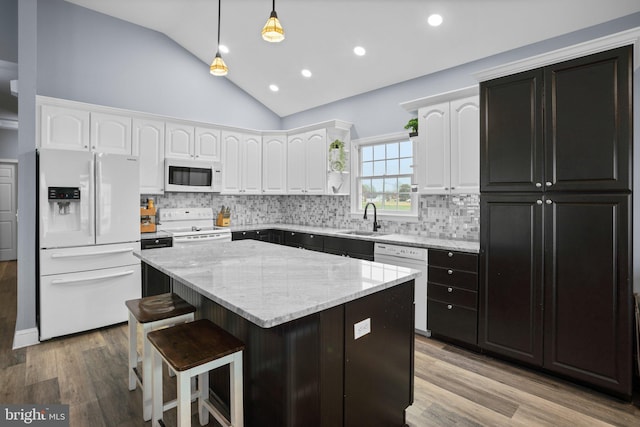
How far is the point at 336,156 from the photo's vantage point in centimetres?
476

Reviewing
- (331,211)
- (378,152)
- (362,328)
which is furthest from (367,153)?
(362,328)

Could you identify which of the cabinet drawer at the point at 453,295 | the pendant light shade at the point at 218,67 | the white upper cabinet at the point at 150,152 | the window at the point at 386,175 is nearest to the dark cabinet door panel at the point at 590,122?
the cabinet drawer at the point at 453,295

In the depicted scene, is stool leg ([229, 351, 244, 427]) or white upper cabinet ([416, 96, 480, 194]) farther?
white upper cabinet ([416, 96, 480, 194])

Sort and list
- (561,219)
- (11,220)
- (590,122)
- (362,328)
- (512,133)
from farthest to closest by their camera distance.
Result: 1. (11,220)
2. (512,133)
3. (561,219)
4. (590,122)
5. (362,328)

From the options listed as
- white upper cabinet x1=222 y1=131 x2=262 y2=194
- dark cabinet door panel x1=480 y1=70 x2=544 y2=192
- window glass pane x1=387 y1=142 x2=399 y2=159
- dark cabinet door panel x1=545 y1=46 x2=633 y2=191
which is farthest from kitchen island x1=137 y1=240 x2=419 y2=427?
white upper cabinet x1=222 y1=131 x2=262 y2=194

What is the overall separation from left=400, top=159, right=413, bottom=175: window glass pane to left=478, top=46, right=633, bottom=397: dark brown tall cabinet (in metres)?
1.41

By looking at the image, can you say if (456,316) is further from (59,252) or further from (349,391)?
(59,252)

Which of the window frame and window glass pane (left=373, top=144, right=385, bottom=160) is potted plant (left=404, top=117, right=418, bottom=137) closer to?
the window frame

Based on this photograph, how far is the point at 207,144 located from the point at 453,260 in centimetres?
356

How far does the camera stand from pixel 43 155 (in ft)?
10.2

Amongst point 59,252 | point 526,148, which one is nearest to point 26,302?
point 59,252

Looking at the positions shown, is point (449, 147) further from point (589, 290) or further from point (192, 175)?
point (192, 175)

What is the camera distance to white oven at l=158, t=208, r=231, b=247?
421cm
